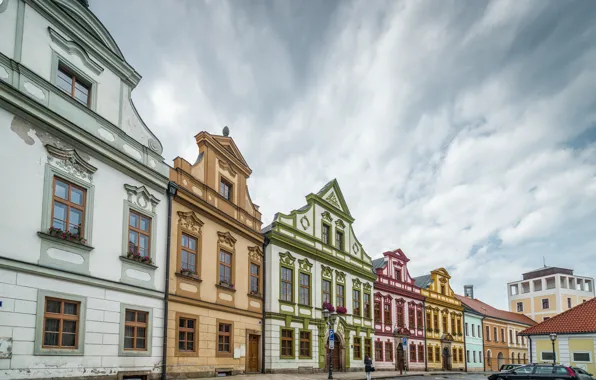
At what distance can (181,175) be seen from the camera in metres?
20.6

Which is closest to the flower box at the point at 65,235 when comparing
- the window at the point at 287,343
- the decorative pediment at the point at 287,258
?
the decorative pediment at the point at 287,258

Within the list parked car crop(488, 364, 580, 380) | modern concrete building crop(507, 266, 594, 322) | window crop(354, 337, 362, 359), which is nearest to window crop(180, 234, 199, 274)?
parked car crop(488, 364, 580, 380)

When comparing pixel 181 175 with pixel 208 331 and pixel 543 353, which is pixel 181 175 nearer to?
pixel 208 331

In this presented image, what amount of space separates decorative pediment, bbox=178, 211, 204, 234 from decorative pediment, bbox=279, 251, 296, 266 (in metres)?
7.74

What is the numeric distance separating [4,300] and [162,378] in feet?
24.1

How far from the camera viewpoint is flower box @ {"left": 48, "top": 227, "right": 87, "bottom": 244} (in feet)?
45.4

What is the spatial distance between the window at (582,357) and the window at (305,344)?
646 inches

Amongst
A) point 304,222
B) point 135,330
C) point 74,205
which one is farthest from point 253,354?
point 74,205

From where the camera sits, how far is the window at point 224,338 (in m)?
22.1

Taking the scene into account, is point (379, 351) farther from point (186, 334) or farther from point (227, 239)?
point (186, 334)

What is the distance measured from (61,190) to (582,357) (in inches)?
1200

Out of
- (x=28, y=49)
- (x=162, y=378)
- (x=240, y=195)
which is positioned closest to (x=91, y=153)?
(x=28, y=49)

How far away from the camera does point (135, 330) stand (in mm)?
17062

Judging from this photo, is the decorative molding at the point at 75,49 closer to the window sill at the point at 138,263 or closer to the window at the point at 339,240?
the window sill at the point at 138,263
